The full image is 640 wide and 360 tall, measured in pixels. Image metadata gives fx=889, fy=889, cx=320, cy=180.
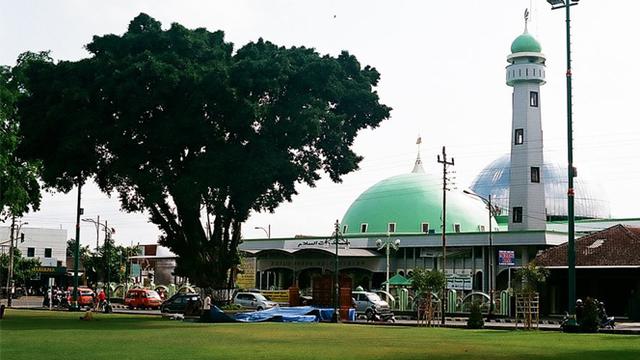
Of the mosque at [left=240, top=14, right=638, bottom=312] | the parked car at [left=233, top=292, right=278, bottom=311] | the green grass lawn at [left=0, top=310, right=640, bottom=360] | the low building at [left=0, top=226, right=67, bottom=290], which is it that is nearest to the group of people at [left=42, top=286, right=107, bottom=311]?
the parked car at [left=233, top=292, right=278, bottom=311]

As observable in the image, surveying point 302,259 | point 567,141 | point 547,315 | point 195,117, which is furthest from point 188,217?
point 302,259

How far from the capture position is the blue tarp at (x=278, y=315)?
4356 centimetres

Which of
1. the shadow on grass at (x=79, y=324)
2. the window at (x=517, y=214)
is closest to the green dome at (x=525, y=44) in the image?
the window at (x=517, y=214)

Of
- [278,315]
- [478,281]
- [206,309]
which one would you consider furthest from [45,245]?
[278,315]

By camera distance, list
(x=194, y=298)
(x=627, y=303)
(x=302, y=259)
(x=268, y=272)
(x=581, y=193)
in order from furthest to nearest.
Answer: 1. (x=581, y=193)
2. (x=268, y=272)
3. (x=302, y=259)
4. (x=627, y=303)
5. (x=194, y=298)

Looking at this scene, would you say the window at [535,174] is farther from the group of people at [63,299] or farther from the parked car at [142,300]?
the group of people at [63,299]

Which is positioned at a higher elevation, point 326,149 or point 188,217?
point 326,149

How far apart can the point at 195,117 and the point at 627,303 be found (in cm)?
2994

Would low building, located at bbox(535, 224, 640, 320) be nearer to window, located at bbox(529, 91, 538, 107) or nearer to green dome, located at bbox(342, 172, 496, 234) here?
window, located at bbox(529, 91, 538, 107)

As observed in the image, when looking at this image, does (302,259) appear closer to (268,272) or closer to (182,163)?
(268,272)

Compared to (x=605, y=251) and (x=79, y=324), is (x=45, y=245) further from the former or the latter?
(x=605, y=251)

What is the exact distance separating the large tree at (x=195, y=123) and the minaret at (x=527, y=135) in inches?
1300

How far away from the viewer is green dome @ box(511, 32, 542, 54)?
78.2 metres

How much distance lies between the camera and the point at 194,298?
164 feet
